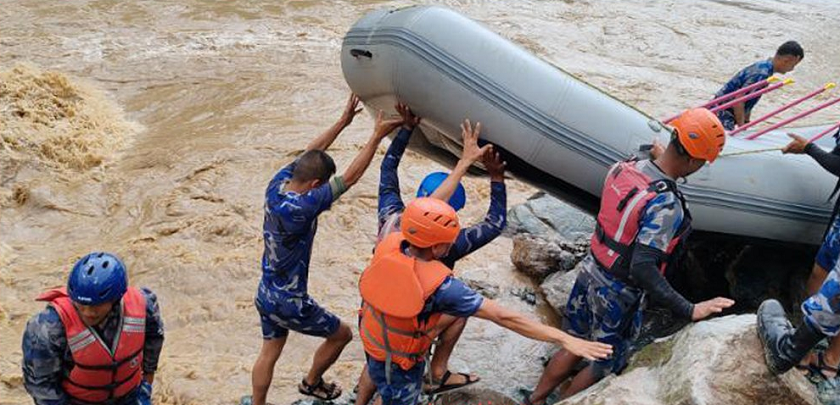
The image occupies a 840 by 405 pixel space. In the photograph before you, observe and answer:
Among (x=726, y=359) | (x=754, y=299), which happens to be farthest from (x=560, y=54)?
(x=726, y=359)

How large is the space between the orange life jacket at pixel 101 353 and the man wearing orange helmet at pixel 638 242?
1686 millimetres

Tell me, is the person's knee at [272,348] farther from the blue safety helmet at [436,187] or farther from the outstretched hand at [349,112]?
the outstretched hand at [349,112]

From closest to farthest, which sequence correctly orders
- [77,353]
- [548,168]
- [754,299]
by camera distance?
[77,353], [548,168], [754,299]

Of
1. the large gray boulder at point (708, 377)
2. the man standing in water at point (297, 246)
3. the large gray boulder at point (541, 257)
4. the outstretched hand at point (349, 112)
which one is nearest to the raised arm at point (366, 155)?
the man standing in water at point (297, 246)

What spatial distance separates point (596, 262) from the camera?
305 centimetres

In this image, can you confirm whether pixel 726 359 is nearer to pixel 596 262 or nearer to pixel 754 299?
pixel 596 262

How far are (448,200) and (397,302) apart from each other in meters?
0.62

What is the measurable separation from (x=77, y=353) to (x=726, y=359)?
2.11m

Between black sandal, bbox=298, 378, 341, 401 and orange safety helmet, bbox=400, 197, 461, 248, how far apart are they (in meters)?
1.40

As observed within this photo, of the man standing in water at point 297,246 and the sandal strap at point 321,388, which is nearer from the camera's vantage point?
the man standing in water at point 297,246

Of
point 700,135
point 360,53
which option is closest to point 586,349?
point 700,135

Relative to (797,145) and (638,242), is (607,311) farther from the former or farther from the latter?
(797,145)

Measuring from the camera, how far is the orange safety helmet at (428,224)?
2545 mm

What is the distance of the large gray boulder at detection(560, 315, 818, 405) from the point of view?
2.55 meters
